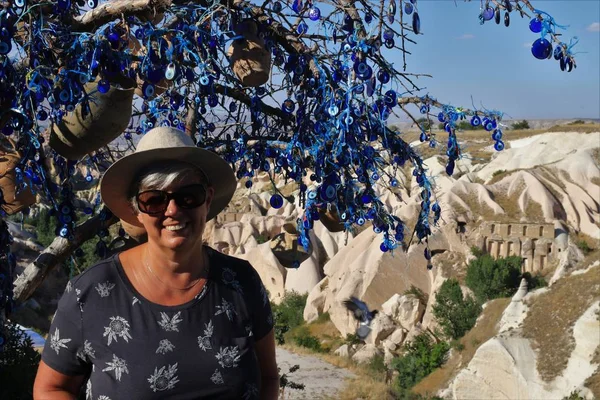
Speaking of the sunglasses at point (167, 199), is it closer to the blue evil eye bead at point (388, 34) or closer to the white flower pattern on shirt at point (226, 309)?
the white flower pattern on shirt at point (226, 309)

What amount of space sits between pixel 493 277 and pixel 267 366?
62.4 ft

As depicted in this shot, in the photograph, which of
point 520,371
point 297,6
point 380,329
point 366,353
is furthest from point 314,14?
point 380,329

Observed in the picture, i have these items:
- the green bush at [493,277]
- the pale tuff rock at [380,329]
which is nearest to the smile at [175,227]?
the green bush at [493,277]

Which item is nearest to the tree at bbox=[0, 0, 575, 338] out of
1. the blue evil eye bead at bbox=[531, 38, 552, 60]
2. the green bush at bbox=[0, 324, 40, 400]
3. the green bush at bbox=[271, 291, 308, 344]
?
the blue evil eye bead at bbox=[531, 38, 552, 60]

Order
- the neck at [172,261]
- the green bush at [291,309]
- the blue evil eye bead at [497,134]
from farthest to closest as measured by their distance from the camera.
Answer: the green bush at [291,309] → the blue evil eye bead at [497,134] → the neck at [172,261]

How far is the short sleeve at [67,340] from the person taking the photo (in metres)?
1.86

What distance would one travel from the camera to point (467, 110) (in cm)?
330

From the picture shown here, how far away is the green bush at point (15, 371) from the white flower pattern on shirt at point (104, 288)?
2.61 metres

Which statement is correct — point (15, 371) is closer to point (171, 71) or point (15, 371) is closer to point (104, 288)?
point (171, 71)

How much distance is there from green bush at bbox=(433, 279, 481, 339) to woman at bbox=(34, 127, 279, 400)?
1796cm

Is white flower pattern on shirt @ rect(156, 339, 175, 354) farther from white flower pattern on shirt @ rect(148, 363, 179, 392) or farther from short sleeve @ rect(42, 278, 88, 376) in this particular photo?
short sleeve @ rect(42, 278, 88, 376)

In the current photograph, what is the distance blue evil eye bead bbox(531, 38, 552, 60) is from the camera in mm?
2477

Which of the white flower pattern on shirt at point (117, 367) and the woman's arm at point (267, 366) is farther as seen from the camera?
the woman's arm at point (267, 366)

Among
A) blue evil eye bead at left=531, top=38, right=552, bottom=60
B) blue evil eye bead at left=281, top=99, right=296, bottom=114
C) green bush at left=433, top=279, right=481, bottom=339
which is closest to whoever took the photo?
blue evil eye bead at left=531, top=38, right=552, bottom=60
